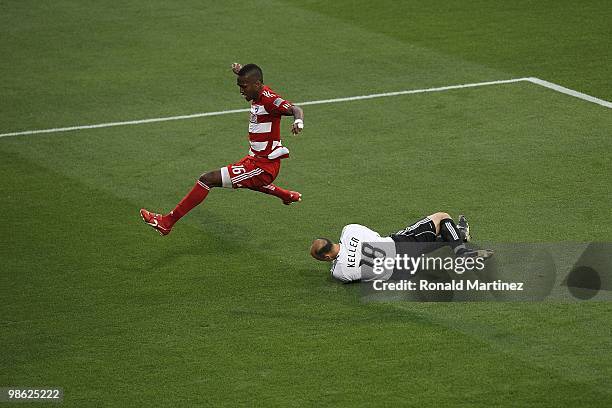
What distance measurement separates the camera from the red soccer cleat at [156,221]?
1383 cm

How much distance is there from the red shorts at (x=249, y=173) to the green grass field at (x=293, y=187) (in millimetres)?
695

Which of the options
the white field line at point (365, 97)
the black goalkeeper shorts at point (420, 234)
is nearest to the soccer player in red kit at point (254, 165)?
the black goalkeeper shorts at point (420, 234)

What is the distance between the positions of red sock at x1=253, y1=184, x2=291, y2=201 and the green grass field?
0.33 meters

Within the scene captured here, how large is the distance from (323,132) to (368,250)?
5238 mm

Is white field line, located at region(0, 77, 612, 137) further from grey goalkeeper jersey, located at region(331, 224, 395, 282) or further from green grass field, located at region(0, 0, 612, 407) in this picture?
grey goalkeeper jersey, located at region(331, 224, 395, 282)

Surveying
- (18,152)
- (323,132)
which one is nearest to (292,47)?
(323,132)

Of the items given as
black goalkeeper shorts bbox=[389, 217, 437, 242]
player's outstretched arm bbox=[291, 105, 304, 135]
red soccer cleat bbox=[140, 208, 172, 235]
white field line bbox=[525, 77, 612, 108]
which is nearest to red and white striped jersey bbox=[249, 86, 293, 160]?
player's outstretched arm bbox=[291, 105, 304, 135]

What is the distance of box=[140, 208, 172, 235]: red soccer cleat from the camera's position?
13.8m

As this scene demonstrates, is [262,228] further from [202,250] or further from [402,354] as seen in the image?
[402,354]

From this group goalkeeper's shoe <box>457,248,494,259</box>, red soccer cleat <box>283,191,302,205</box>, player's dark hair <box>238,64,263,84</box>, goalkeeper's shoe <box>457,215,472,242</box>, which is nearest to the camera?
goalkeeper's shoe <box>457,248,494,259</box>

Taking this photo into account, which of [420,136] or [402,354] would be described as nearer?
[402,354]

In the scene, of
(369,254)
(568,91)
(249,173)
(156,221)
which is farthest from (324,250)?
(568,91)

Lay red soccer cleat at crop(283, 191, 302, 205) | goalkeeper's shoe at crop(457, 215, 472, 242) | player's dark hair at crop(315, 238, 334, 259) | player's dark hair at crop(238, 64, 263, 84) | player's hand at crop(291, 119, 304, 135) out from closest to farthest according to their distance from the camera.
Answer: player's dark hair at crop(315, 238, 334, 259)
goalkeeper's shoe at crop(457, 215, 472, 242)
player's hand at crop(291, 119, 304, 135)
player's dark hair at crop(238, 64, 263, 84)
red soccer cleat at crop(283, 191, 302, 205)

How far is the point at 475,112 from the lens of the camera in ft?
57.6
